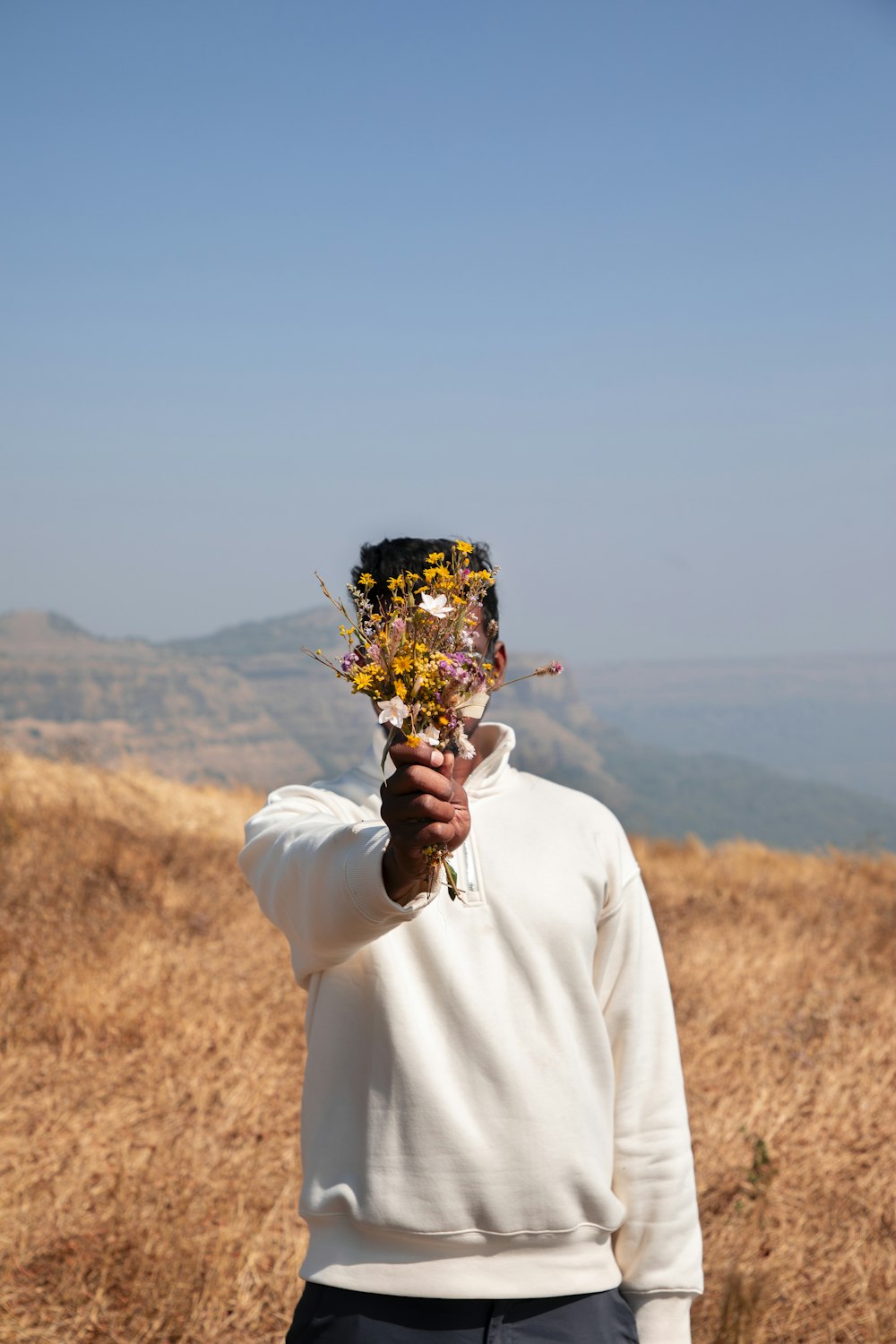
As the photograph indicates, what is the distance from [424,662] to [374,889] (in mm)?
333

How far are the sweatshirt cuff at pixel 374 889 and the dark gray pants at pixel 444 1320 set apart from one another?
2.05ft

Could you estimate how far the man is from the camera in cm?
163

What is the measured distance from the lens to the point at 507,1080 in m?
1.69

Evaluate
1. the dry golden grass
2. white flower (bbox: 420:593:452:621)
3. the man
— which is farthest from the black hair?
the dry golden grass

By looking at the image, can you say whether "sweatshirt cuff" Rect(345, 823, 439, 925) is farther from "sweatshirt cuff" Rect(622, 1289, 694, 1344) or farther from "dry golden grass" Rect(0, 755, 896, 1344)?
"dry golden grass" Rect(0, 755, 896, 1344)

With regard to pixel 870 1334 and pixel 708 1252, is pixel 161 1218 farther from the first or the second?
pixel 870 1334

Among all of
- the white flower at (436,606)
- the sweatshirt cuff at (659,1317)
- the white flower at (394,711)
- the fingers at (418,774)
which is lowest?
the sweatshirt cuff at (659,1317)

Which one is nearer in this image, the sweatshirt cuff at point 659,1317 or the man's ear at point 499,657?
the sweatshirt cuff at point 659,1317

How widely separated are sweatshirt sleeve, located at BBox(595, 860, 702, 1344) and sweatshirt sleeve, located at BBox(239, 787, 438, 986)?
0.51 meters

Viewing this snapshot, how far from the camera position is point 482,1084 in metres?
1.70

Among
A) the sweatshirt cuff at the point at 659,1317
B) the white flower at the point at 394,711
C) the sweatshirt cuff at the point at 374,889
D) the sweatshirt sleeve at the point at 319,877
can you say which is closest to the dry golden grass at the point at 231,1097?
the sweatshirt cuff at the point at 659,1317

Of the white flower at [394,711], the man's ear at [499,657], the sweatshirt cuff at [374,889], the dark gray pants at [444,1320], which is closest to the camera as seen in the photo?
the white flower at [394,711]

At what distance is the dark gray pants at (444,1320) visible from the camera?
1.62m

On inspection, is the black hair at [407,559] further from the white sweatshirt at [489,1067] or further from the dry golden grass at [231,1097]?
the dry golden grass at [231,1097]
